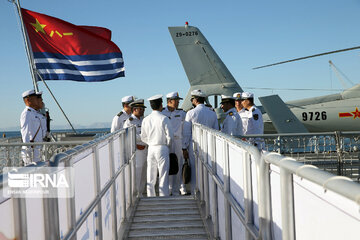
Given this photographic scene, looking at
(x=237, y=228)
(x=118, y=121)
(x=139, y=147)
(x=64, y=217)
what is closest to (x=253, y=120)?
(x=139, y=147)

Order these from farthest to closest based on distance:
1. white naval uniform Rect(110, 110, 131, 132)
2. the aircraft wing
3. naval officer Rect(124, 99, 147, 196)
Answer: the aircraft wing, white naval uniform Rect(110, 110, 131, 132), naval officer Rect(124, 99, 147, 196)

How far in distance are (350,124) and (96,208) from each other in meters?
18.1

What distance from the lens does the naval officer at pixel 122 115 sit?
24.4 ft

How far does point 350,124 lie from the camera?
1842cm

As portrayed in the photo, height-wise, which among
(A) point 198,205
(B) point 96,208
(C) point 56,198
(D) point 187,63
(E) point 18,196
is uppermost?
(D) point 187,63

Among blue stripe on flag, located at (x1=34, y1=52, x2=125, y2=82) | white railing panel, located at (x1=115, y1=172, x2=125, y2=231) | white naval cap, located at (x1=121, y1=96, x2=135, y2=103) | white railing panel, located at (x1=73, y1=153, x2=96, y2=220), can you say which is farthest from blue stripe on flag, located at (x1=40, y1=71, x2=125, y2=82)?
white railing panel, located at (x1=73, y1=153, x2=96, y2=220)

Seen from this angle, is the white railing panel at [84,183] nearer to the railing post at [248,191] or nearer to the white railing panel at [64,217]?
the white railing panel at [64,217]

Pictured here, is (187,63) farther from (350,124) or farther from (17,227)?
(17,227)

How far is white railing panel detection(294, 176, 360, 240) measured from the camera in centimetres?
85

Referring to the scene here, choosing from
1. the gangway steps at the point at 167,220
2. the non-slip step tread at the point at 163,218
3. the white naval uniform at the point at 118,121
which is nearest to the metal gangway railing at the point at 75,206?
the gangway steps at the point at 167,220

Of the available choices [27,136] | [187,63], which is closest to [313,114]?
[187,63]

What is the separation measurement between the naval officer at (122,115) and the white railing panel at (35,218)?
5881mm

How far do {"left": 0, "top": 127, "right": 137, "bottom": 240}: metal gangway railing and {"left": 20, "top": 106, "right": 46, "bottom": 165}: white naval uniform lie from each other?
3.08m

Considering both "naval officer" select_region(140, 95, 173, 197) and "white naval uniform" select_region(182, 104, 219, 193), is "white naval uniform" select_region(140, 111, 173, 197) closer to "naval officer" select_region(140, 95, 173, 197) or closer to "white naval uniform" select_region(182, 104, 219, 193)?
"naval officer" select_region(140, 95, 173, 197)
